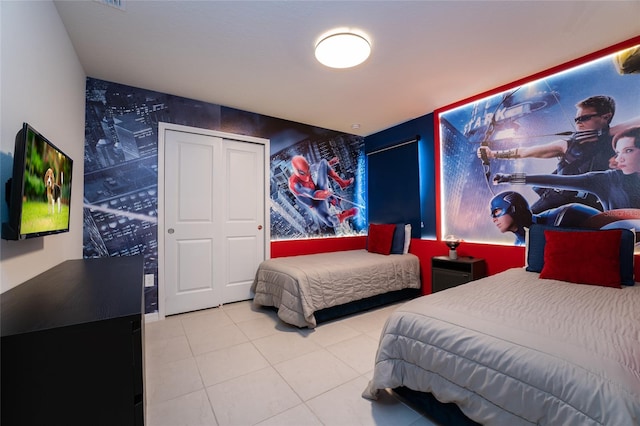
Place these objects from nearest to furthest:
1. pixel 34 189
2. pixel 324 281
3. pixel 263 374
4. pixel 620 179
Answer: pixel 34 189, pixel 263 374, pixel 620 179, pixel 324 281

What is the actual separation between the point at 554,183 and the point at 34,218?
384cm

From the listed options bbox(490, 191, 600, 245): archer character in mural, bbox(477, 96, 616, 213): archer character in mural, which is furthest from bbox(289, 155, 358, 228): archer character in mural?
bbox(477, 96, 616, 213): archer character in mural

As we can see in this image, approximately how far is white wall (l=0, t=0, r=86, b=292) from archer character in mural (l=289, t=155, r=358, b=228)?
2.42m

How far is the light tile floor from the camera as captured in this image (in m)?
1.52

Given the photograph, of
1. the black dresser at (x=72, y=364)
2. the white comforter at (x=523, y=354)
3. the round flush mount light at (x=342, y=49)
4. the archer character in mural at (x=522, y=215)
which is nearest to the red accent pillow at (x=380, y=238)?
the archer character in mural at (x=522, y=215)

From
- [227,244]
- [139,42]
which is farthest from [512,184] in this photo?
[139,42]

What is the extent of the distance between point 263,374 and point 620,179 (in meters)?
3.25

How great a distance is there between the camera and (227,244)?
3.44m

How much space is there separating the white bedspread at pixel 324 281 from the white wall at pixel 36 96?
1785mm

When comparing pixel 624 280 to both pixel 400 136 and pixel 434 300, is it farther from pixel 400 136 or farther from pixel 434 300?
pixel 400 136

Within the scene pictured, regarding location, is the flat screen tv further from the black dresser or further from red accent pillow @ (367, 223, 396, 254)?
red accent pillow @ (367, 223, 396, 254)

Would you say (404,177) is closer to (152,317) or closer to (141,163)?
(141,163)

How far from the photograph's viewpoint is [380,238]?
3826mm

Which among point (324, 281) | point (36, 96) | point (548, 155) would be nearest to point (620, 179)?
point (548, 155)
